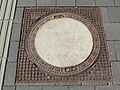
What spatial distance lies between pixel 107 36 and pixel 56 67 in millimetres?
894

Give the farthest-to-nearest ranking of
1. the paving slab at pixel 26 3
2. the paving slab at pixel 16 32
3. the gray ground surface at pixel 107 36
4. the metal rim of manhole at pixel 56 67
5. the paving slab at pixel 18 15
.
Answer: the paving slab at pixel 26 3 → the paving slab at pixel 18 15 → the paving slab at pixel 16 32 → the metal rim of manhole at pixel 56 67 → the gray ground surface at pixel 107 36

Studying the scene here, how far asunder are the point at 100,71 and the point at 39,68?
81cm

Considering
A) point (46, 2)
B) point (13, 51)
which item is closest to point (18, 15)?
point (46, 2)

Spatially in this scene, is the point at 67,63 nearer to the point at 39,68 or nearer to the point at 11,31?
the point at 39,68

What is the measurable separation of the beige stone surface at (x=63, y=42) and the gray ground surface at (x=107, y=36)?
30cm

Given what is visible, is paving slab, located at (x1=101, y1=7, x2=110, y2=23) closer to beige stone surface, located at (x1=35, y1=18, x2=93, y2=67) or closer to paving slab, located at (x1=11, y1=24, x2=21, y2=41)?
beige stone surface, located at (x1=35, y1=18, x2=93, y2=67)

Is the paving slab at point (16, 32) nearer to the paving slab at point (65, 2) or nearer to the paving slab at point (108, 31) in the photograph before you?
the paving slab at point (65, 2)

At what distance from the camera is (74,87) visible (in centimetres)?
292

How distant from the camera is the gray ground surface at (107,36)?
2.92 metres

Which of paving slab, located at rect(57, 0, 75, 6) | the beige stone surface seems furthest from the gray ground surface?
the beige stone surface

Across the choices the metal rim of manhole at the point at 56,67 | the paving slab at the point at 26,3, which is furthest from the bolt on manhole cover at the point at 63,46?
the paving slab at the point at 26,3

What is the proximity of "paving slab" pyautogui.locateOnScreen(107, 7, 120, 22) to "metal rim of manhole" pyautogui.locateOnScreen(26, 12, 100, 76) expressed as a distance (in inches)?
13.9

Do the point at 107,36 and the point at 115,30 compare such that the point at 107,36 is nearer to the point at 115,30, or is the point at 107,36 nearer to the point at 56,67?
the point at 115,30

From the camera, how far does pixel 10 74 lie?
299cm
